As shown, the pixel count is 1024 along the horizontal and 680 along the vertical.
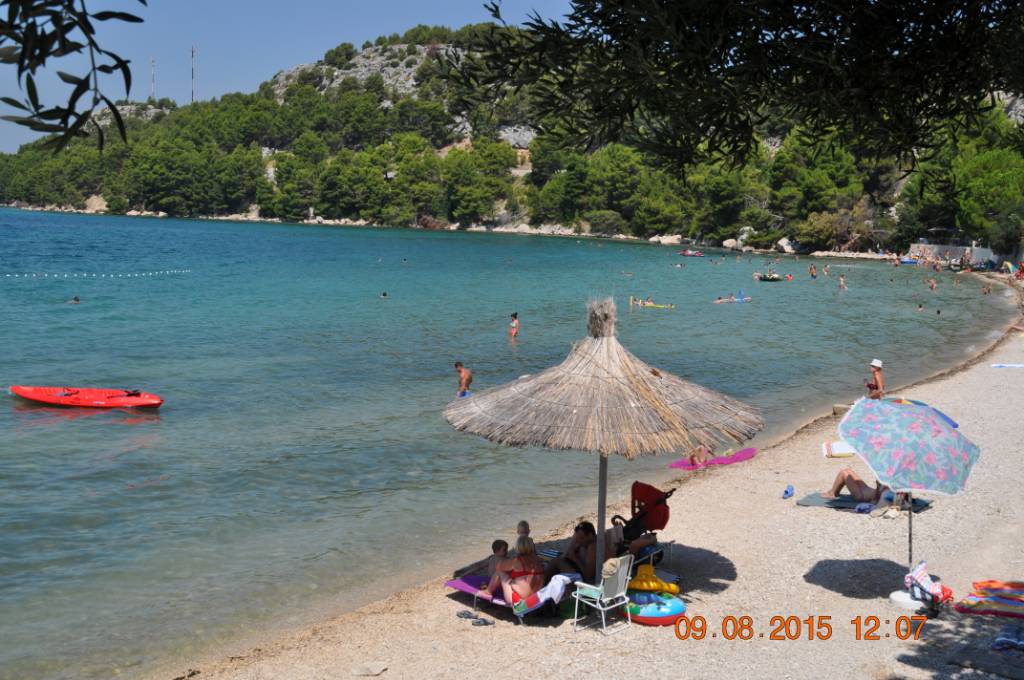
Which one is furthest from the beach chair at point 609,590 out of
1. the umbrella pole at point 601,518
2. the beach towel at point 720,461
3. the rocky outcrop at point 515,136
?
the rocky outcrop at point 515,136

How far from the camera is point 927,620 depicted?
25.8 ft

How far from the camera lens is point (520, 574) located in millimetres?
8766

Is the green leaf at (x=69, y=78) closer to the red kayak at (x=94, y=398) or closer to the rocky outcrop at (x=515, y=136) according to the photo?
the red kayak at (x=94, y=398)

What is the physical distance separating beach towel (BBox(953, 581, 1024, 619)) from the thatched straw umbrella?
95.7 inches

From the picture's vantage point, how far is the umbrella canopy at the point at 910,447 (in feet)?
24.8

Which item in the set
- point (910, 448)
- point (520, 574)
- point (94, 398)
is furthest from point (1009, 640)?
point (94, 398)

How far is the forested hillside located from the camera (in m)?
76.8

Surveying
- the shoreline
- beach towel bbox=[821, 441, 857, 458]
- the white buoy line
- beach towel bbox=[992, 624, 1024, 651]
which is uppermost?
the shoreline

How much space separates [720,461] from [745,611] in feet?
21.3

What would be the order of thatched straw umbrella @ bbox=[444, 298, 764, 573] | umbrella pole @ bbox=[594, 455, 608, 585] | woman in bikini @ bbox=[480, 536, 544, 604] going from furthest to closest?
woman in bikini @ bbox=[480, 536, 544, 604], umbrella pole @ bbox=[594, 455, 608, 585], thatched straw umbrella @ bbox=[444, 298, 764, 573]

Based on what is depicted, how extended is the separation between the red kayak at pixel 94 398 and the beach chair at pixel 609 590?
13.3 meters

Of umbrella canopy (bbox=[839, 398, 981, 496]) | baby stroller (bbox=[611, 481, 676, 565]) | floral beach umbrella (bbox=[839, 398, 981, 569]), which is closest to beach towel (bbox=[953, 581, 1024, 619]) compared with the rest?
floral beach umbrella (bbox=[839, 398, 981, 569])

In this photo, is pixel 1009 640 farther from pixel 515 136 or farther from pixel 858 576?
pixel 515 136

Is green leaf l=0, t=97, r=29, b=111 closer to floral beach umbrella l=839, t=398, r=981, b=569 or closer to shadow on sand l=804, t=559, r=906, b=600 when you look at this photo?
floral beach umbrella l=839, t=398, r=981, b=569
